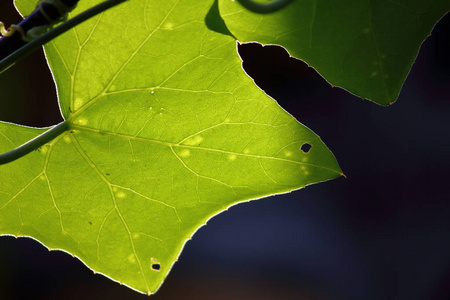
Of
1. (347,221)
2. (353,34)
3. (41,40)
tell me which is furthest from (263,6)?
(347,221)

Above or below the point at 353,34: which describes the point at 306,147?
below

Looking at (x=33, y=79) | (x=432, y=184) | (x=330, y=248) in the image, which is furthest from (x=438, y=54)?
(x=33, y=79)

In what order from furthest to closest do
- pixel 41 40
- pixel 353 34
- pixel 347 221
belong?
pixel 347 221
pixel 353 34
pixel 41 40

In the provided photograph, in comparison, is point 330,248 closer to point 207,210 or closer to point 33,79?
point 33,79

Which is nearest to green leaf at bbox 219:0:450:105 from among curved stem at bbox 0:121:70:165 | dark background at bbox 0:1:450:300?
curved stem at bbox 0:121:70:165

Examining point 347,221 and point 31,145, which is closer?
point 31,145

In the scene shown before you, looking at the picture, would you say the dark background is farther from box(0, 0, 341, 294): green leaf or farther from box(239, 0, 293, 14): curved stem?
box(239, 0, 293, 14): curved stem

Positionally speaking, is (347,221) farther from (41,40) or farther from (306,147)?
(41,40)
